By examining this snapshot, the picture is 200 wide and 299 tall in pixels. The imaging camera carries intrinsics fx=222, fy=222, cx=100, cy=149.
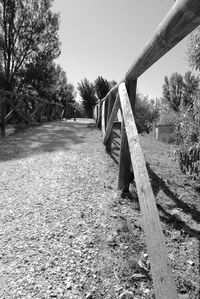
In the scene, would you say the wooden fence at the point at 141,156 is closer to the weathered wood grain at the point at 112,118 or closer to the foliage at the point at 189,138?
the weathered wood grain at the point at 112,118

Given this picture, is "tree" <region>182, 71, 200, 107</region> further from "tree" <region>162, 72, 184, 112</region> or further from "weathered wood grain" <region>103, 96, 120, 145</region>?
"tree" <region>162, 72, 184, 112</region>

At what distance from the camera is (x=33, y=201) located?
2426 millimetres

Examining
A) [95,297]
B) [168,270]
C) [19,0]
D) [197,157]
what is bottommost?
[95,297]

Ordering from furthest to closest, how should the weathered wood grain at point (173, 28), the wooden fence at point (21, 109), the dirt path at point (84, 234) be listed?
the wooden fence at point (21, 109) < the dirt path at point (84, 234) < the weathered wood grain at point (173, 28)

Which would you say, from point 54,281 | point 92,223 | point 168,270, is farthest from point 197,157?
point 54,281

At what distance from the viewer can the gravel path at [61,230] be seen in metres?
1.45

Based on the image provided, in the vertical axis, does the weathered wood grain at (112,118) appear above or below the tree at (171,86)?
below

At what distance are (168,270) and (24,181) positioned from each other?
229 centimetres

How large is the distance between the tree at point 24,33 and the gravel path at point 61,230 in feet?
35.2

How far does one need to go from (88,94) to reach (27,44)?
9.56 metres

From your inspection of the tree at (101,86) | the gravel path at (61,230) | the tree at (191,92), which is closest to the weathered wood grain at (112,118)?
the gravel path at (61,230)

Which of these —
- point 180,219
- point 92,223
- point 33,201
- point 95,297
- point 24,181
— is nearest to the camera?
point 95,297

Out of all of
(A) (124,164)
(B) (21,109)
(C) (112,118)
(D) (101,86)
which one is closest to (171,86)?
(D) (101,86)

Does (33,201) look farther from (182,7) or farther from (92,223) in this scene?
(182,7)
